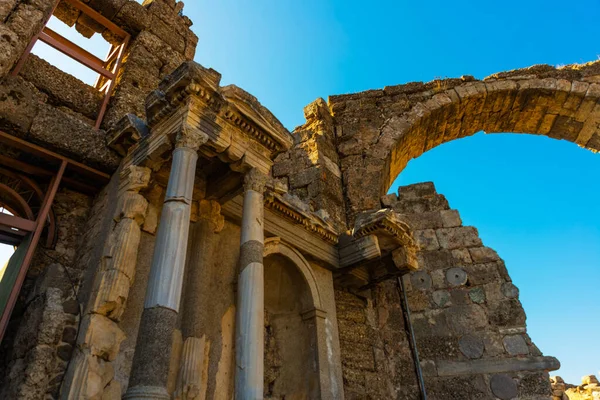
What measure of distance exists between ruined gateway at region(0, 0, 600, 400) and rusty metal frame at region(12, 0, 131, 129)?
0.15 ft

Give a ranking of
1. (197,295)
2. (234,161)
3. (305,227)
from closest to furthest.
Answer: (197,295), (234,161), (305,227)

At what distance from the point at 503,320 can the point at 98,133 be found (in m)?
6.72

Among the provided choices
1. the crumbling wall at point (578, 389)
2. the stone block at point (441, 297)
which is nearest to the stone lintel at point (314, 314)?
the stone block at point (441, 297)

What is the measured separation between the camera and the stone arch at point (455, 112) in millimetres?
9180

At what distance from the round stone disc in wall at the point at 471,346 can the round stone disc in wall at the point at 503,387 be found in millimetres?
401

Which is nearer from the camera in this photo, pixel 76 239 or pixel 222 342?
pixel 222 342

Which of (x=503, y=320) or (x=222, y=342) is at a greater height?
(x=503, y=320)

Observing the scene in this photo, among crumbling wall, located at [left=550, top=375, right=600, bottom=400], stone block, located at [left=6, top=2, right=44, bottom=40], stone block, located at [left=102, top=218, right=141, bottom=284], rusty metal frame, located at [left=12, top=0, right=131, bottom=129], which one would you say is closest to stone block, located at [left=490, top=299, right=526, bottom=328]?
crumbling wall, located at [left=550, top=375, right=600, bottom=400]

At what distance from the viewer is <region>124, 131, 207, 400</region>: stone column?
10.1ft

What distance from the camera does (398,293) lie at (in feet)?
24.2

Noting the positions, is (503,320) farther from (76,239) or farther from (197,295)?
(76,239)

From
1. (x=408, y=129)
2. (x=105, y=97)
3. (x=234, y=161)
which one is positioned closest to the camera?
(x=234, y=161)

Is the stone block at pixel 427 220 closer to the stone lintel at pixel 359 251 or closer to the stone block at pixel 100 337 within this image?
the stone lintel at pixel 359 251

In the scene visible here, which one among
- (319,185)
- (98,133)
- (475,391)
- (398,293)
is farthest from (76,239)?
(475,391)
